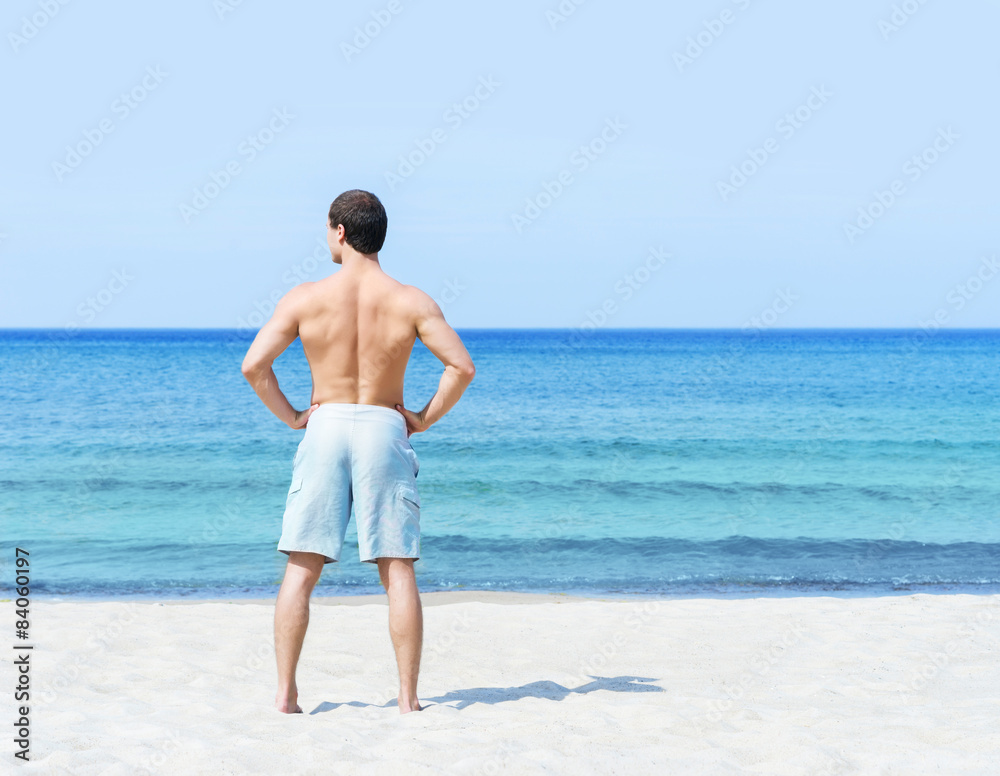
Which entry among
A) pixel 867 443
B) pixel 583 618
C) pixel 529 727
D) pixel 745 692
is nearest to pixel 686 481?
pixel 867 443

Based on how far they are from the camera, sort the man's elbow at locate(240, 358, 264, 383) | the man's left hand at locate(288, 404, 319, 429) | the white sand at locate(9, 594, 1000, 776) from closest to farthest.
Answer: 1. the white sand at locate(9, 594, 1000, 776)
2. the man's elbow at locate(240, 358, 264, 383)
3. the man's left hand at locate(288, 404, 319, 429)

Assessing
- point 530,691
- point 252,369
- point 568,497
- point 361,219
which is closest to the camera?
point 252,369

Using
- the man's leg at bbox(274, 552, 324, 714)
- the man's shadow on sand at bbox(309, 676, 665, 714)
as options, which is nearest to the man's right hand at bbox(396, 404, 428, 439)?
the man's leg at bbox(274, 552, 324, 714)

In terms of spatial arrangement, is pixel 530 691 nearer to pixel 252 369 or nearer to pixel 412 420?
pixel 412 420

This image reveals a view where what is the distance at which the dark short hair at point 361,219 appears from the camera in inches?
152

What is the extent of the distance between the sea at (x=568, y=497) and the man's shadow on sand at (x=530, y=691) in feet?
10.8

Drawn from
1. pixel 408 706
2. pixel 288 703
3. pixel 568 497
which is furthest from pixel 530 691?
pixel 568 497

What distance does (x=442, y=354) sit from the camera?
3.77m

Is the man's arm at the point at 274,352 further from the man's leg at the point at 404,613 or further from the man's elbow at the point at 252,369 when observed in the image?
the man's leg at the point at 404,613

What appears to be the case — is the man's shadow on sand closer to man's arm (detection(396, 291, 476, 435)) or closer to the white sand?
the white sand

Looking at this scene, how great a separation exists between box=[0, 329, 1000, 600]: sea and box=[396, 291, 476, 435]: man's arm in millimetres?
4642

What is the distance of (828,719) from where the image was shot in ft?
12.7

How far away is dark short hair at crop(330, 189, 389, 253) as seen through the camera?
12.7 ft

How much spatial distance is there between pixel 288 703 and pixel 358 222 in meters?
2.06
